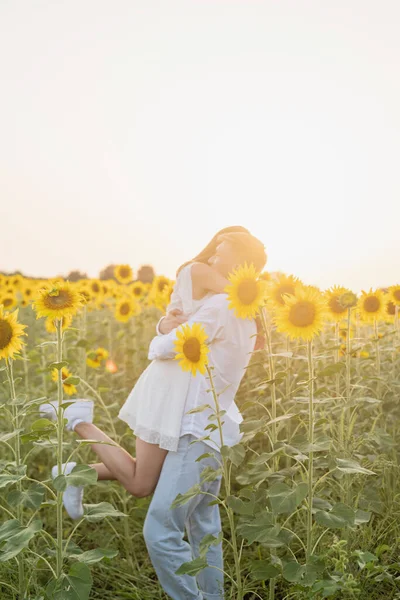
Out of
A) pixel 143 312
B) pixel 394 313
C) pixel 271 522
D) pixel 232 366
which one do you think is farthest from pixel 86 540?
pixel 143 312

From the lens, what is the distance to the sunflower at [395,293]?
428cm

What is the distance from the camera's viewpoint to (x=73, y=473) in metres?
2.14

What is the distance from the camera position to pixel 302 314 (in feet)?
7.24

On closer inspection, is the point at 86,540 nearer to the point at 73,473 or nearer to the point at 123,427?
the point at 123,427

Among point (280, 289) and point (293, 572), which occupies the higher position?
point (280, 289)

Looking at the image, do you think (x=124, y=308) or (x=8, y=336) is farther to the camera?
(x=124, y=308)

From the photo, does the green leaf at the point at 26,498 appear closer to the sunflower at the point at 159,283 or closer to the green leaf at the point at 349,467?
the green leaf at the point at 349,467

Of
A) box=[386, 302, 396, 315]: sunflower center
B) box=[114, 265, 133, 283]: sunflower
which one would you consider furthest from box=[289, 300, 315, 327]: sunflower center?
box=[114, 265, 133, 283]: sunflower

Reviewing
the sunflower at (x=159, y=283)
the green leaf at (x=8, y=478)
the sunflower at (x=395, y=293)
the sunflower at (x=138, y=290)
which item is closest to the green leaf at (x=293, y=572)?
the green leaf at (x=8, y=478)

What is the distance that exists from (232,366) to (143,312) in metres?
4.86

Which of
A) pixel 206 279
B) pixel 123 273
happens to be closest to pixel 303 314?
pixel 206 279

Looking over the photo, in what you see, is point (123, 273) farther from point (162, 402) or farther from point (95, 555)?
point (95, 555)

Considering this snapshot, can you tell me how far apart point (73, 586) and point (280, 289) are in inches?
51.5

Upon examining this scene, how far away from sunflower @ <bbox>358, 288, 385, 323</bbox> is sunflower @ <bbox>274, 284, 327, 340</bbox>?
1.76 m
